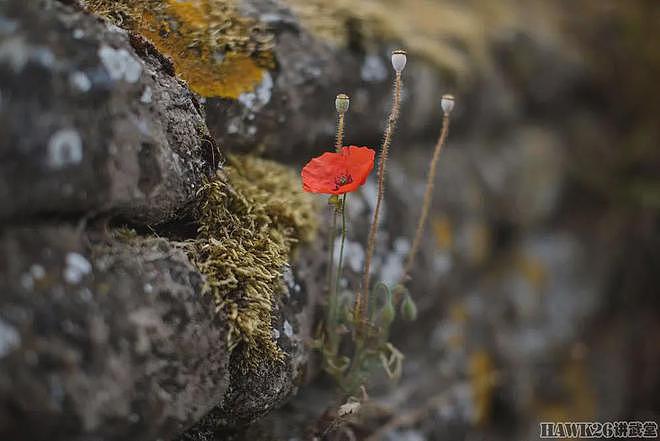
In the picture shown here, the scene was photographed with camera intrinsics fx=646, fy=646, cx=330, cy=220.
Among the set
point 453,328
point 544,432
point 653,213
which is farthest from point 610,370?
point 453,328

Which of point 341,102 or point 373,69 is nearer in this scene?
point 341,102

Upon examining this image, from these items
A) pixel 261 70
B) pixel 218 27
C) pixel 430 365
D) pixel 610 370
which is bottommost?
pixel 610 370

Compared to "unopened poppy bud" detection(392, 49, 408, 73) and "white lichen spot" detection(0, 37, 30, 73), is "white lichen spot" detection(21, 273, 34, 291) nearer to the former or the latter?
"white lichen spot" detection(0, 37, 30, 73)

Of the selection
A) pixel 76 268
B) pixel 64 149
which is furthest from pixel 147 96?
pixel 76 268

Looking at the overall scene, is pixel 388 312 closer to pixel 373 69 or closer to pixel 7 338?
pixel 7 338

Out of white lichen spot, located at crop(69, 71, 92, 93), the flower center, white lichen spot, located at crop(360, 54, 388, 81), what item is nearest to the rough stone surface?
white lichen spot, located at crop(69, 71, 92, 93)

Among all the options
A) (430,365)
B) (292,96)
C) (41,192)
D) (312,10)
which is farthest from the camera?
(430,365)

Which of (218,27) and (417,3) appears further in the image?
(417,3)

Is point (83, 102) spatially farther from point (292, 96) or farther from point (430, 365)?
point (430, 365)
